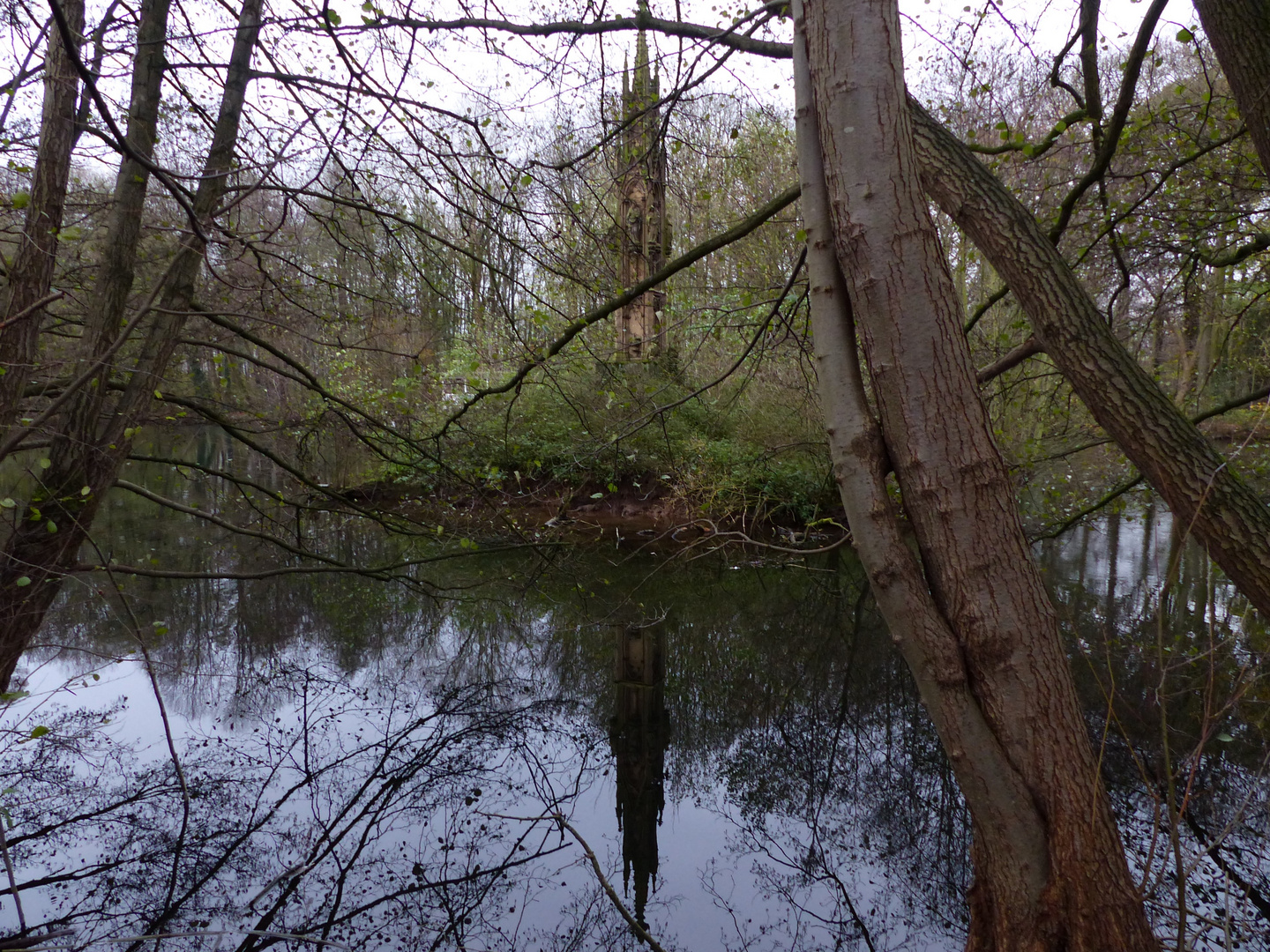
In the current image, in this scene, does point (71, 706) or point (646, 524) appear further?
point (646, 524)

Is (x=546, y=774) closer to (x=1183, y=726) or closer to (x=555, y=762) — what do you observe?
(x=555, y=762)

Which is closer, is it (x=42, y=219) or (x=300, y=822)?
(x=42, y=219)

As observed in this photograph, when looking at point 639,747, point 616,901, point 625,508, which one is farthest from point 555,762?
point 625,508

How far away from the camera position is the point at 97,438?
11.1 feet

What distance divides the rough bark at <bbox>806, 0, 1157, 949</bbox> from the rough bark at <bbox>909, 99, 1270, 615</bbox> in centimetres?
81

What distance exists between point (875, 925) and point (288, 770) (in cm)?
296

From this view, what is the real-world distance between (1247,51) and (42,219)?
4188 millimetres

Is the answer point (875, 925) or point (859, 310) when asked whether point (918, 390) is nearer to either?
point (859, 310)

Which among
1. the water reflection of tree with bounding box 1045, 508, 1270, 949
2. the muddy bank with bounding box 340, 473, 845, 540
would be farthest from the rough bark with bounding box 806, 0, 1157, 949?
the muddy bank with bounding box 340, 473, 845, 540

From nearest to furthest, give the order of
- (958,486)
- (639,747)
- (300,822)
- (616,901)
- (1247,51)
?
1. (958,486)
2. (616,901)
3. (1247,51)
4. (300,822)
5. (639,747)

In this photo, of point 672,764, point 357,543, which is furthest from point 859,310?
point 357,543

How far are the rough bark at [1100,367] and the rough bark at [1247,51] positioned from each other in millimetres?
700

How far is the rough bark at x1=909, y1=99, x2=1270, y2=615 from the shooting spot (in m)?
2.56

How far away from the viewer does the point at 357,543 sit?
9.73 metres
